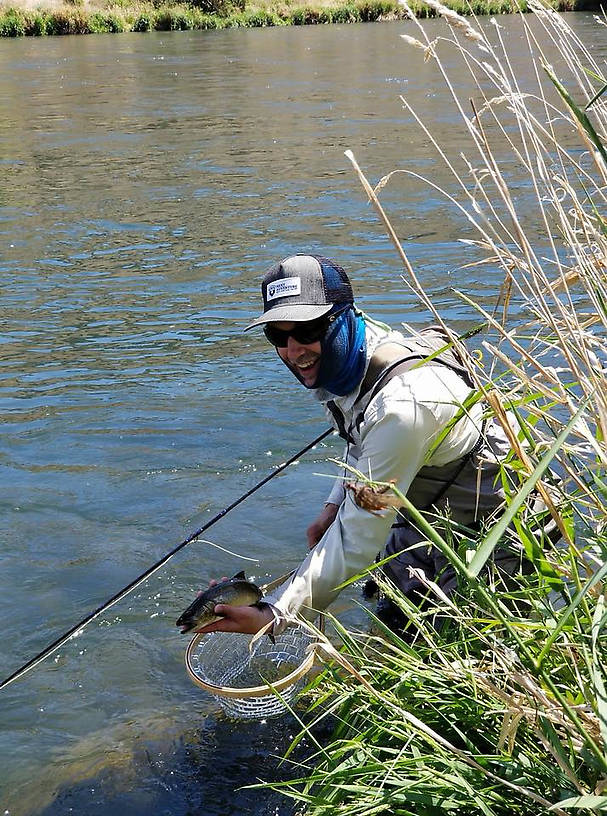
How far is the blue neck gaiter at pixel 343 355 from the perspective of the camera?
3.58 meters

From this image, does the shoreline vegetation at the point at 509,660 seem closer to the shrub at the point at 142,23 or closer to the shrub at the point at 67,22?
the shrub at the point at 67,22

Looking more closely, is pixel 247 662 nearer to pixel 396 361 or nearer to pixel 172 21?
pixel 396 361

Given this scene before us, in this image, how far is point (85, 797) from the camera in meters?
4.20

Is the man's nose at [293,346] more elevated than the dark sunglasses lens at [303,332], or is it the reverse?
the dark sunglasses lens at [303,332]

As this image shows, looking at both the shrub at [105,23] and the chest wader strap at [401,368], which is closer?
the chest wader strap at [401,368]

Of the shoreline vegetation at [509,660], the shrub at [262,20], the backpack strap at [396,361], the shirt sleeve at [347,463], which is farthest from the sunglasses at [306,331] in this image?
the shrub at [262,20]

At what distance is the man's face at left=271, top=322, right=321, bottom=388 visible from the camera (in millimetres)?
3605

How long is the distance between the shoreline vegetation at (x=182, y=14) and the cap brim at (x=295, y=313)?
149 feet

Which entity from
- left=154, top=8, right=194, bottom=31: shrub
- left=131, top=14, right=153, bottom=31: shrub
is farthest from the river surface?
left=154, top=8, right=194, bottom=31: shrub

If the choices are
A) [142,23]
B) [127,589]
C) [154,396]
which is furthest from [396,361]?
[142,23]

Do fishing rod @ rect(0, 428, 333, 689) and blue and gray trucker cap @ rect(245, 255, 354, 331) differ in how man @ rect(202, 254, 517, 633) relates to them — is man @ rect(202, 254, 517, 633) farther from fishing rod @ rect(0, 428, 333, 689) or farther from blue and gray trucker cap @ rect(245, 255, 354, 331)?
fishing rod @ rect(0, 428, 333, 689)

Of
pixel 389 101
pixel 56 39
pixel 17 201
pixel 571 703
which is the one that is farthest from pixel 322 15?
pixel 571 703

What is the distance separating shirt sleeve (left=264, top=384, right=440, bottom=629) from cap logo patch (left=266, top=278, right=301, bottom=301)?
1.53ft

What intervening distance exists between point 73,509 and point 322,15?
4869 cm
